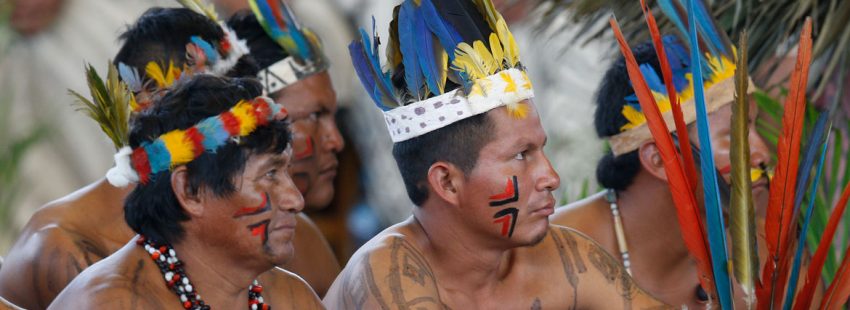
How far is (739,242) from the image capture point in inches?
110

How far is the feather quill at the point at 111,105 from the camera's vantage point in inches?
118

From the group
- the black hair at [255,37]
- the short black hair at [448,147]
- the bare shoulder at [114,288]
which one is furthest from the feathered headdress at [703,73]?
the bare shoulder at [114,288]

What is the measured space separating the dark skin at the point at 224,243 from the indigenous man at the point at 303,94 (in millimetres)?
1255

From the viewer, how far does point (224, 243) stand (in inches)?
115

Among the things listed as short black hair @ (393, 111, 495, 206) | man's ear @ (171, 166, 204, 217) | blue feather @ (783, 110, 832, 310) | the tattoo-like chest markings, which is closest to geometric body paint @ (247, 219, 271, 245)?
man's ear @ (171, 166, 204, 217)

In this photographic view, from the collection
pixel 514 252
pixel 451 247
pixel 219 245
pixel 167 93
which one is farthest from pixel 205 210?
pixel 514 252

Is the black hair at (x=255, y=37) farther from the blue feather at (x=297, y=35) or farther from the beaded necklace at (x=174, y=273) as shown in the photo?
the beaded necklace at (x=174, y=273)

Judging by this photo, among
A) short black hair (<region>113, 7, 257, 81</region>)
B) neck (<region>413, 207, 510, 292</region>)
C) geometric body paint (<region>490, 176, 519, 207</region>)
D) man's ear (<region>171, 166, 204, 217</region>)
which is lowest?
neck (<region>413, 207, 510, 292</region>)

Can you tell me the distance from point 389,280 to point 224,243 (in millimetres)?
422

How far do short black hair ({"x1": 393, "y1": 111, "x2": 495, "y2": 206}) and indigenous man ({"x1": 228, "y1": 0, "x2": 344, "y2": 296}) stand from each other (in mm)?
1078

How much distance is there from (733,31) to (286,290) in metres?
2.08

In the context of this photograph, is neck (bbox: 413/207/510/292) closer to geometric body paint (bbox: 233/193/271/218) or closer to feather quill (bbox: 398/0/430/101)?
feather quill (bbox: 398/0/430/101)

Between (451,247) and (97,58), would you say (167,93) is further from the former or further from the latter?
(97,58)

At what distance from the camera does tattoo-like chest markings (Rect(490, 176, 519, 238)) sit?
10.2ft
